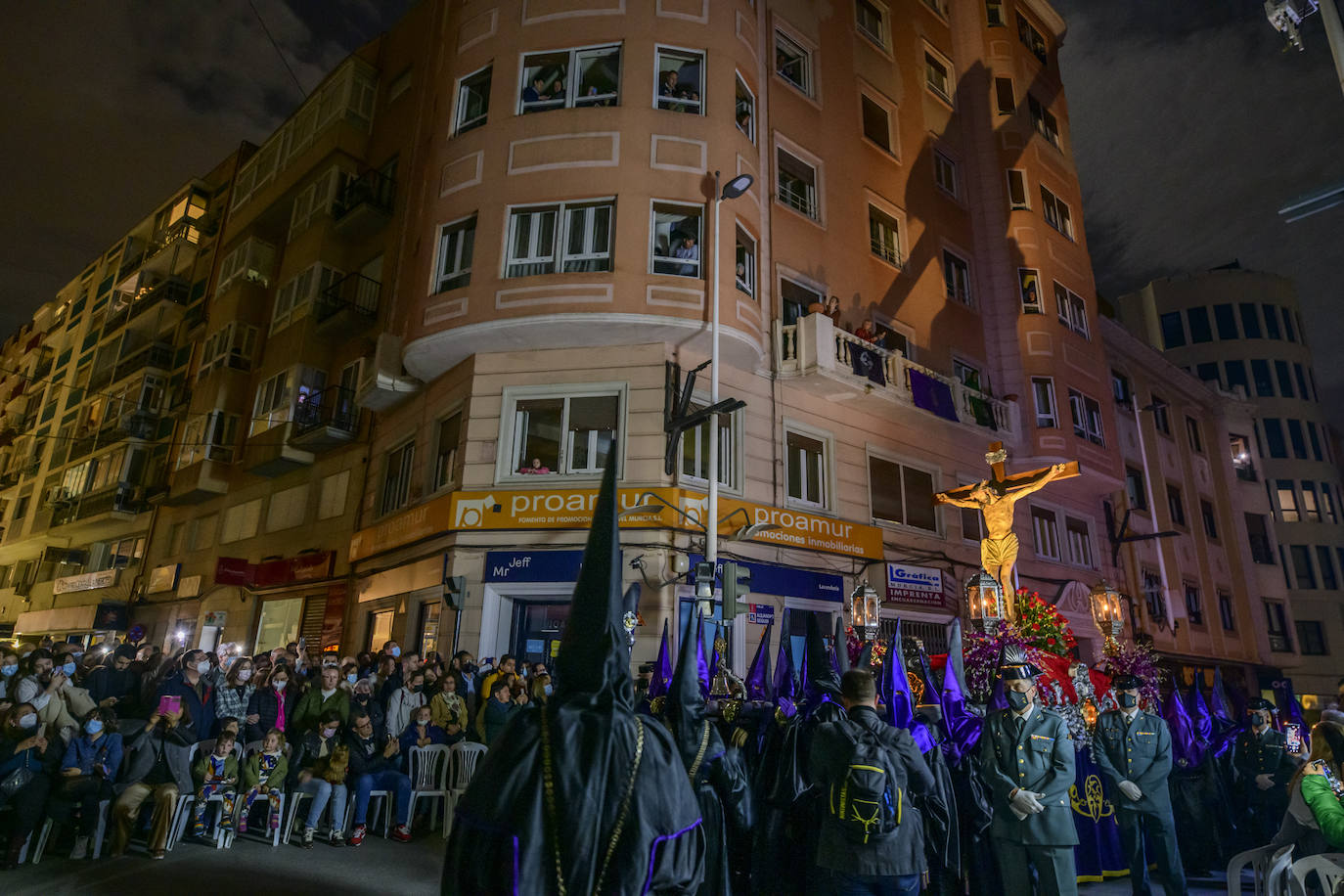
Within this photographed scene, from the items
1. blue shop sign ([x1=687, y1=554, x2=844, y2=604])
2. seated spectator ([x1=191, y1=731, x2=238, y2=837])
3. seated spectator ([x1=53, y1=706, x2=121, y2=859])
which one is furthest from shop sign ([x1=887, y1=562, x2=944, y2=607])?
seated spectator ([x1=53, y1=706, x2=121, y2=859])

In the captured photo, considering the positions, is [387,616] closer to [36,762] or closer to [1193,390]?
[36,762]

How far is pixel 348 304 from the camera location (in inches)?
835

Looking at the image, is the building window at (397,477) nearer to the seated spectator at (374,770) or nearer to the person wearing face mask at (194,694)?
the person wearing face mask at (194,694)

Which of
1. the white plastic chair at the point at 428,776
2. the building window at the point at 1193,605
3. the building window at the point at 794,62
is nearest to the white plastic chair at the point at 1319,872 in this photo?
the white plastic chair at the point at 428,776

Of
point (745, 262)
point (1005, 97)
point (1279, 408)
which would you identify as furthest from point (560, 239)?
point (1279, 408)

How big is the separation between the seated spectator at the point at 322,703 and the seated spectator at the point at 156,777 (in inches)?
52.5

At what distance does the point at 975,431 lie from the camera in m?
20.8

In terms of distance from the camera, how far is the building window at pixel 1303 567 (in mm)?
40500

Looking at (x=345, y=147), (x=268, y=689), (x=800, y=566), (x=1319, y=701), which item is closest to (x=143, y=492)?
(x=345, y=147)

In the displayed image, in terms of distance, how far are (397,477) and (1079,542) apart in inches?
786

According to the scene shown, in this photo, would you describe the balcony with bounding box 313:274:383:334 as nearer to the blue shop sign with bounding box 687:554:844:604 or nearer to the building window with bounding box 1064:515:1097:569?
the blue shop sign with bounding box 687:554:844:604

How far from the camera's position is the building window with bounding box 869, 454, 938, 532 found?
61.3 ft

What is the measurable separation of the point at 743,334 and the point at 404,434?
26.9 ft

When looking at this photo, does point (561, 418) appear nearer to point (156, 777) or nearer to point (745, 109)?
point (745, 109)
